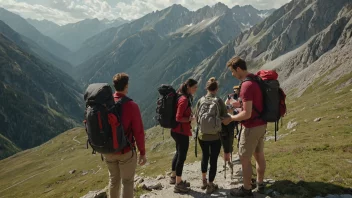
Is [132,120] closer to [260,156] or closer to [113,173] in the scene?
[113,173]

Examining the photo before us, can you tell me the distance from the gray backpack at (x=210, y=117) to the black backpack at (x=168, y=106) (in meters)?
1.49

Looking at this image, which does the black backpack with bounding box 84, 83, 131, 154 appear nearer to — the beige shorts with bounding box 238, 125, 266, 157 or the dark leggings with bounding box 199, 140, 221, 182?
the dark leggings with bounding box 199, 140, 221, 182

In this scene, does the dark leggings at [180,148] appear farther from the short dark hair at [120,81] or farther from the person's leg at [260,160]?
the short dark hair at [120,81]

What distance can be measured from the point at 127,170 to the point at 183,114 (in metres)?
3.75

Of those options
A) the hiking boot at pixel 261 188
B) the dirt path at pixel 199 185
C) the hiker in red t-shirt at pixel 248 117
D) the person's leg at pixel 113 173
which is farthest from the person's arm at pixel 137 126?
the hiking boot at pixel 261 188

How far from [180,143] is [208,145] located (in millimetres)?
1354

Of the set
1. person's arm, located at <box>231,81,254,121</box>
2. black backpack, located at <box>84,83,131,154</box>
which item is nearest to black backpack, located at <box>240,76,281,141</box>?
person's arm, located at <box>231,81,254,121</box>

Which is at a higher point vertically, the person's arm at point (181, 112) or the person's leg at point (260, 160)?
the person's arm at point (181, 112)

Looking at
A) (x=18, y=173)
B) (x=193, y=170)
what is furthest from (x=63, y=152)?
(x=193, y=170)

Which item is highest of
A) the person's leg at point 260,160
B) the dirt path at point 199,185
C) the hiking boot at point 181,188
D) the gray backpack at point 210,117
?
the gray backpack at point 210,117

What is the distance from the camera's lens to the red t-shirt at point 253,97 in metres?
10.6

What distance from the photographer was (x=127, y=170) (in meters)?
10.3

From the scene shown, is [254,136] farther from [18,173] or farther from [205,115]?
[18,173]

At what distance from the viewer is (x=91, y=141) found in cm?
980
